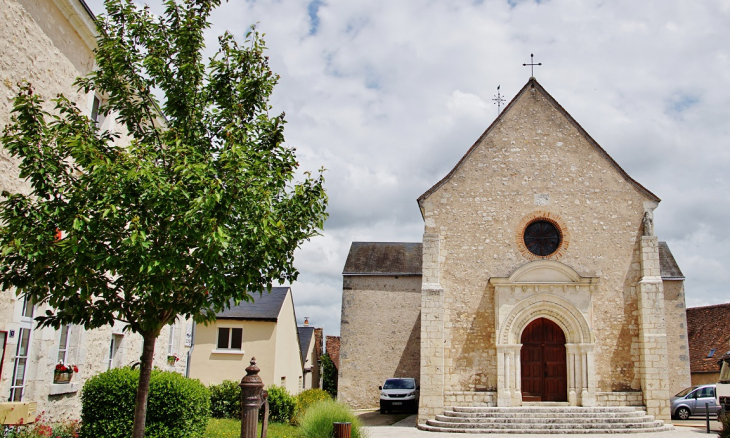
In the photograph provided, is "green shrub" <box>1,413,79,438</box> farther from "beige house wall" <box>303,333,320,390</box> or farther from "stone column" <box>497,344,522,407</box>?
"beige house wall" <box>303,333,320,390</box>

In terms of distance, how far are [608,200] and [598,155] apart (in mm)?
1393

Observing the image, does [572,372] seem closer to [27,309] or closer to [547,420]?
[547,420]

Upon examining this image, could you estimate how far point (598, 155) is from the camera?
1739 centimetres

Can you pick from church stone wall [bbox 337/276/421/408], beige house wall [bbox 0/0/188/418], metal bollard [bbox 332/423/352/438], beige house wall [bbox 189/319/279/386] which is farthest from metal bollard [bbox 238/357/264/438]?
church stone wall [bbox 337/276/421/408]

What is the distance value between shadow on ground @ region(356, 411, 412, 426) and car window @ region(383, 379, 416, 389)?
3.21ft

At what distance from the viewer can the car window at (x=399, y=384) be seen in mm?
22047

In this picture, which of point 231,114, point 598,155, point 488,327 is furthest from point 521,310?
point 231,114

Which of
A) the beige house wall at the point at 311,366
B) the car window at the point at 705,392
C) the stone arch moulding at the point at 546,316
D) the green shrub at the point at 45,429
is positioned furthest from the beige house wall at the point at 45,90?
the beige house wall at the point at 311,366

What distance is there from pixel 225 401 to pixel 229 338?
373 centimetres

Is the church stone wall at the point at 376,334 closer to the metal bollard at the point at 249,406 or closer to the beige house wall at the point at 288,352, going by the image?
the beige house wall at the point at 288,352

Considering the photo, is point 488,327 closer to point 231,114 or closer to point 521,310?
point 521,310

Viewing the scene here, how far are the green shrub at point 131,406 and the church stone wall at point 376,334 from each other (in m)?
15.3

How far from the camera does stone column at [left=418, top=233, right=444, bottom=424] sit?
52.1 feet

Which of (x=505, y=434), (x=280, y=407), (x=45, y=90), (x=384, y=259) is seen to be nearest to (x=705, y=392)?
(x=505, y=434)
